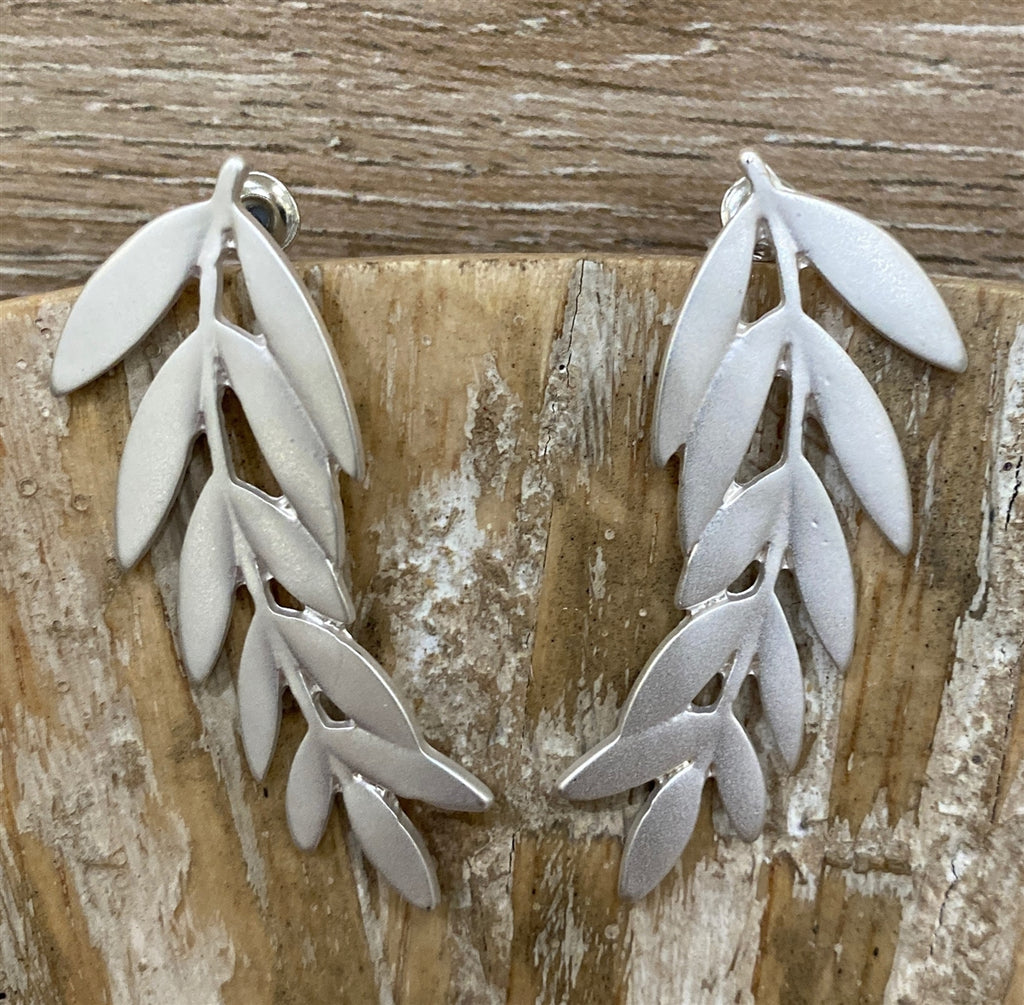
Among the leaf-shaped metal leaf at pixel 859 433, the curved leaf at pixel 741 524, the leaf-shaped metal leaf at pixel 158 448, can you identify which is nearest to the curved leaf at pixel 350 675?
the leaf-shaped metal leaf at pixel 158 448

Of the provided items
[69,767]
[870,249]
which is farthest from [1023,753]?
[69,767]

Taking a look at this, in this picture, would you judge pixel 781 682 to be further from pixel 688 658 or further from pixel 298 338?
pixel 298 338

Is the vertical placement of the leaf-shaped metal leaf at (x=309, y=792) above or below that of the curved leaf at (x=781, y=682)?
below

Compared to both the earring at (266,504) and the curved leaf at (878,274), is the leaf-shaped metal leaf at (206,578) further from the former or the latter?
the curved leaf at (878,274)

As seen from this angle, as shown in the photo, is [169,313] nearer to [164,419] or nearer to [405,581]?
[164,419]

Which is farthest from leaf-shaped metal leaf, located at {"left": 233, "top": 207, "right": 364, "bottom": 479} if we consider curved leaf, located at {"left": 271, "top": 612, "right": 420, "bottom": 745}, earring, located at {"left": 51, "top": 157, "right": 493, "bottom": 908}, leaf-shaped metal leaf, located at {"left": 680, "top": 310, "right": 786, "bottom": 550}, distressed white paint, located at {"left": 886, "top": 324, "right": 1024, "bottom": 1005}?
distressed white paint, located at {"left": 886, "top": 324, "right": 1024, "bottom": 1005}

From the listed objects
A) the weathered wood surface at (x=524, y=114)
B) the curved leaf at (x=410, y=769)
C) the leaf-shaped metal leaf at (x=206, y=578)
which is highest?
the weathered wood surface at (x=524, y=114)
